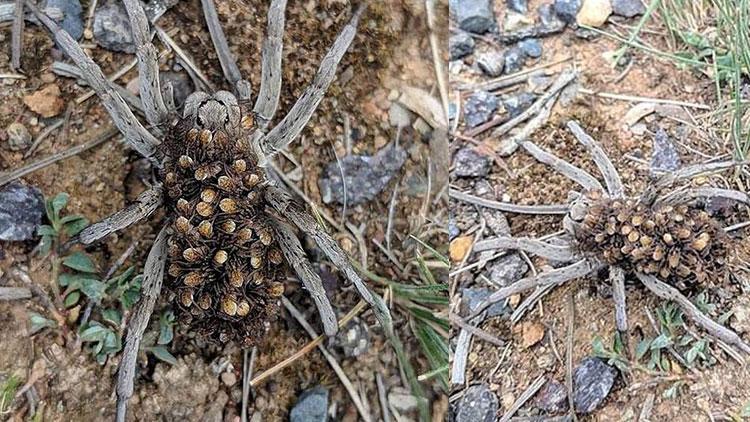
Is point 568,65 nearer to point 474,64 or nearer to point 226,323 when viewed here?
point 474,64

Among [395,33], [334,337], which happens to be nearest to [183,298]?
[334,337]

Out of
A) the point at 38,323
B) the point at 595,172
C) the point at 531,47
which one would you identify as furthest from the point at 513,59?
the point at 38,323

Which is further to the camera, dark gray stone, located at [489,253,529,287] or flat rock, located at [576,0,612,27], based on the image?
flat rock, located at [576,0,612,27]

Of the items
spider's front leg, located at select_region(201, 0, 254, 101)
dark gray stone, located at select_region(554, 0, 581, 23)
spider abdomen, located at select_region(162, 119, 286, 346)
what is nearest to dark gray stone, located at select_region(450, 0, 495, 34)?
dark gray stone, located at select_region(554, 0, 581, 23)

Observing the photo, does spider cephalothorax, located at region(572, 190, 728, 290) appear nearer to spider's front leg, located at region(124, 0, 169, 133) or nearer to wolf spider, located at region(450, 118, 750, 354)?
wolf spider, located at region(450, 118, 750, 354)

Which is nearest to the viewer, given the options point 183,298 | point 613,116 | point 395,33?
point 183,298

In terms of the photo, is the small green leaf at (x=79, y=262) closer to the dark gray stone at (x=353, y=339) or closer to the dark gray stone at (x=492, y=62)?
the dark gray stone at (x=353, y=339)

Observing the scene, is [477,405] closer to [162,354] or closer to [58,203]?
[162,354]

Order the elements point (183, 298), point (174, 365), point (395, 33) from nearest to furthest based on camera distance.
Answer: point (183, 298), point (174, 365), point (395, 33)

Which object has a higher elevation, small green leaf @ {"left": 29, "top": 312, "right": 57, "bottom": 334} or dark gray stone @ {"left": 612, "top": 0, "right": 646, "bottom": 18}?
dark gray stone @ {"left": 612, "top": 0, "right": 646, "bottom": 18}
